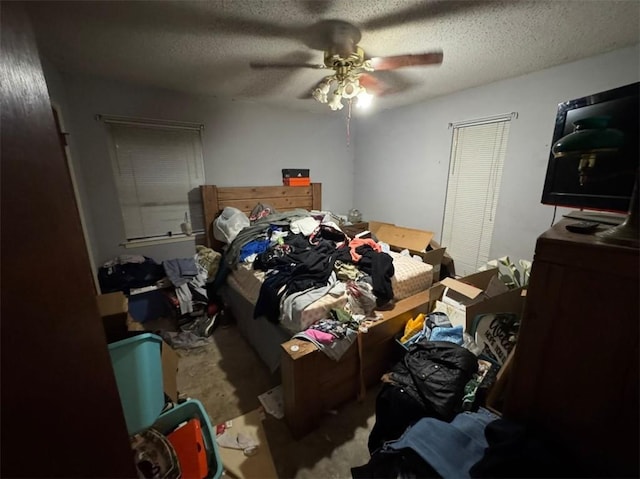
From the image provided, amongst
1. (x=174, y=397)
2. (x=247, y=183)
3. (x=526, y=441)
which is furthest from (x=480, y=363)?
(x=247, y=183)

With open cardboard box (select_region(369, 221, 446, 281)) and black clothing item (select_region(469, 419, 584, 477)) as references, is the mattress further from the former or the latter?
black clothing item (select_region(469, 419, 584, 477))

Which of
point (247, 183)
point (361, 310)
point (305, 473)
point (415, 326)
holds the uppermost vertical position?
point (247, 183)

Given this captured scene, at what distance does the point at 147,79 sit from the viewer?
234 centimetres

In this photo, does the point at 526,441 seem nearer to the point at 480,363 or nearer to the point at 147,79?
the point at 480,363

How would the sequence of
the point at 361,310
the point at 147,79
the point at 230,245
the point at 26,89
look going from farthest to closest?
the point at 230,245 → the point at 147,79 → the point at 361,310 → the point at 26,89

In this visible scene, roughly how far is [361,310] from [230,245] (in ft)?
5.25

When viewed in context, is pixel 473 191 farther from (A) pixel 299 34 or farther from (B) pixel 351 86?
(A) pixel 299 34

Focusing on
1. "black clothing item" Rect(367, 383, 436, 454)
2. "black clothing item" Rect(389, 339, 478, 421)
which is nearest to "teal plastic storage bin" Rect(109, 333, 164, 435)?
"black clothing item" Rect(367, 383, 436, 454)

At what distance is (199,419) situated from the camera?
1217 mm

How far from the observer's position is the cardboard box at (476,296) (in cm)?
153

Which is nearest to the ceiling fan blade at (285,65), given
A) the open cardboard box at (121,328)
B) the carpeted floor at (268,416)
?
the open cardboard box at (121,328)

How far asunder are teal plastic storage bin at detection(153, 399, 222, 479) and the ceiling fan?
86.9 inches

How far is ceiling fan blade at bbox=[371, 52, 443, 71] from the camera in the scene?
6.17 feet

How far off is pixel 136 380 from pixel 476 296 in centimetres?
Result: 215
